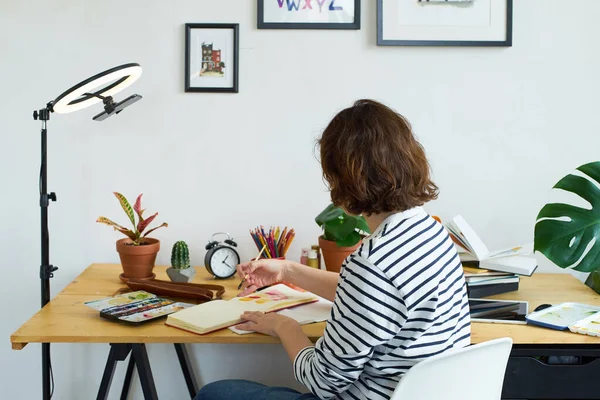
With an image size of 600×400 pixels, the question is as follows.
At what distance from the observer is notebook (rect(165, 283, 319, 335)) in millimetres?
1521

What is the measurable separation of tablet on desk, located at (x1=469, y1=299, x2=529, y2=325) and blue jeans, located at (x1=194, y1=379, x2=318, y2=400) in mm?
512

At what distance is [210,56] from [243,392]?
1102 millimetres

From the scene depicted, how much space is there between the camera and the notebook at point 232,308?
152cm

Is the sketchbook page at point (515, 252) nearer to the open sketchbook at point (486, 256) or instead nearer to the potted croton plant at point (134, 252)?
the open sketchbook at point (486, 256)

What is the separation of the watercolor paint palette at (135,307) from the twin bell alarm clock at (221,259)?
266 mm

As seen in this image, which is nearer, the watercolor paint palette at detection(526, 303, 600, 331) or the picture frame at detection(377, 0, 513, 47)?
the watercolor paint palette at detection(526, 303, 600, 331)

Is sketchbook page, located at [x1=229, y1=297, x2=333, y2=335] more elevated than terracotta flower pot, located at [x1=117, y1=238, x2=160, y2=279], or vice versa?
terracotta flower pot, located at [x1=117, y1=238, x2=160, y2=279]

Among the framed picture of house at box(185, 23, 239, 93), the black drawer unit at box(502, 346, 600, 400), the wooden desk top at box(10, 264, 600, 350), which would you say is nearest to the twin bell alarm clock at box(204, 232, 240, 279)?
the wooden desk top at box(10, 264, 600, 350)

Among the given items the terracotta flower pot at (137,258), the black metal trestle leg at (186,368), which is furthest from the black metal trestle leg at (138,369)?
the terracotta flower pot at (137,258)

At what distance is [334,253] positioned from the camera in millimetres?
1910

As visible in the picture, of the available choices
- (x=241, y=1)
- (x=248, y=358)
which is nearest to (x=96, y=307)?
(x=248, y=358)

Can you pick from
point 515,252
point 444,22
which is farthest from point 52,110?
point 515,252

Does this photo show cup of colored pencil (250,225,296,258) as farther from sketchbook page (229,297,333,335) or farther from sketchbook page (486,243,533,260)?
sketchbook page (486,243,533,260)

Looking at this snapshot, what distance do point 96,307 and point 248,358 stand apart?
2.60 feet
